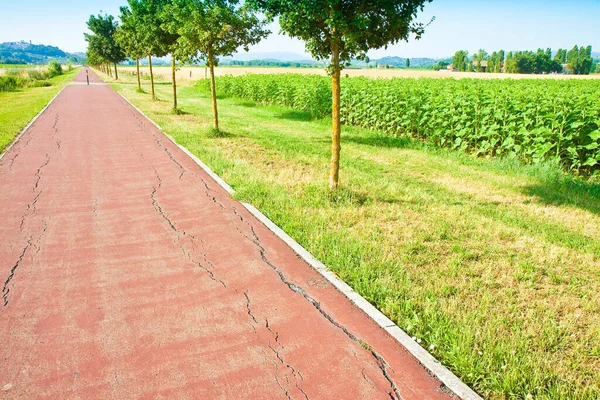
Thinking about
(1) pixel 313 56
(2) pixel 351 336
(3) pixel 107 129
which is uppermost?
(1) pixel 313 56

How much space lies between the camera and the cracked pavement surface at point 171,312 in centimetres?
316

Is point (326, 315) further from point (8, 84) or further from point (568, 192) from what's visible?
point (8, 84)

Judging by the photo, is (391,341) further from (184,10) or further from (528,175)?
(184,10)

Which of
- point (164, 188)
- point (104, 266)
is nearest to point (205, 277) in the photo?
point (104, 266)

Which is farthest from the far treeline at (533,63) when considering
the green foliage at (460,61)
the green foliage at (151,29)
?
the green foliage at (151,29)

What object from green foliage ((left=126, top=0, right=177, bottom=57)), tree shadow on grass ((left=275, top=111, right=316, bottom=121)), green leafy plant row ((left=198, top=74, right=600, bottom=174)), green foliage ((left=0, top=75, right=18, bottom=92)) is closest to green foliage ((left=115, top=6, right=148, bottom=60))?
green foliage ((left=126, top=0, right=177, bottom=57))

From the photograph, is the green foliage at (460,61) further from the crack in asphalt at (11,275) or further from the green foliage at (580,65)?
the crack in asphalt at (11,275)

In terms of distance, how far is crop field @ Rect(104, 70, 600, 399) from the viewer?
3.53 m

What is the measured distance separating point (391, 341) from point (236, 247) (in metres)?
2.59

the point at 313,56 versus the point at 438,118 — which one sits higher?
the point at 313,56

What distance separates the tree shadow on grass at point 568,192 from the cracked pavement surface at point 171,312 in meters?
5.17

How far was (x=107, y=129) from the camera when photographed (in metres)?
15.4

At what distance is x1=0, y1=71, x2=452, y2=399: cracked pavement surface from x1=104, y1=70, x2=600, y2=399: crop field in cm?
55

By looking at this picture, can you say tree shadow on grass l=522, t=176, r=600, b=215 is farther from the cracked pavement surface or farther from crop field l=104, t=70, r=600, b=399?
the cracked pavement surface
